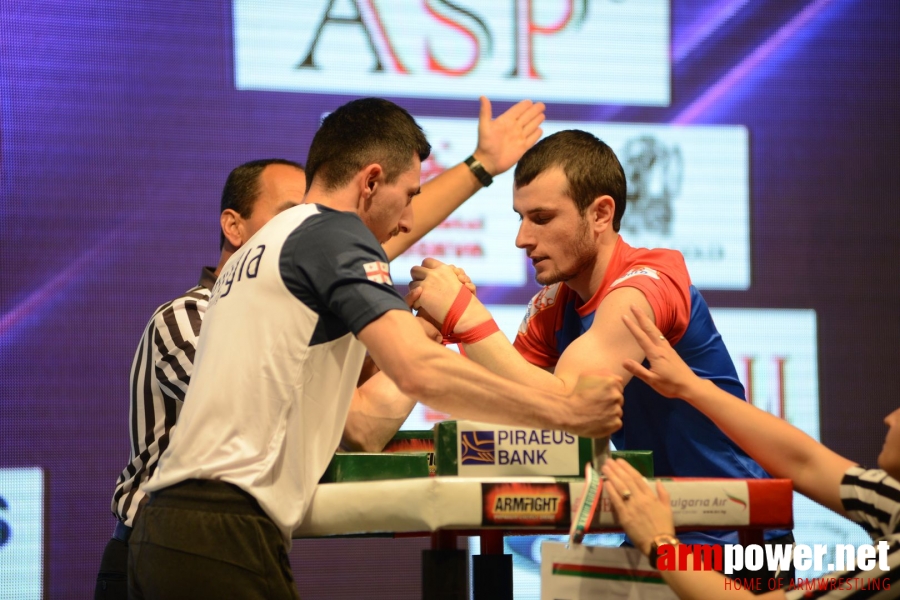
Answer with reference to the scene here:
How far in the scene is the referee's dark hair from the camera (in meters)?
3.04

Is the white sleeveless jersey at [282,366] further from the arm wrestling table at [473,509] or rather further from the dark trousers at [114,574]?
the dark trousers at [114,574]

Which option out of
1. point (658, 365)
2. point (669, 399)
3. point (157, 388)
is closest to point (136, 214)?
point (157, 388)

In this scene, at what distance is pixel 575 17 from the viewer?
4594 millimetres

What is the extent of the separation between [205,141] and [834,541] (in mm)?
3395

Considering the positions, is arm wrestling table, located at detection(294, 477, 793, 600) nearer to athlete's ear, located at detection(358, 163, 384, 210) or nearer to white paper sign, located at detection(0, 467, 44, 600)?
athlete's ear, located at detection(358, 163, 384, 210)

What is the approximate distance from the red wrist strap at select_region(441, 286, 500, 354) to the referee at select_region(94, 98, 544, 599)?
2.10ft

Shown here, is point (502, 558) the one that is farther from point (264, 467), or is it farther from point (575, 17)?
point (575, 17)

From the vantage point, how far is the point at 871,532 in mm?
1938

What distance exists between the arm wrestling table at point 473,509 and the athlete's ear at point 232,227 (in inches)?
55.0

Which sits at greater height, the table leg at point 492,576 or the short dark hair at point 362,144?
the short dark hair at point 362,144

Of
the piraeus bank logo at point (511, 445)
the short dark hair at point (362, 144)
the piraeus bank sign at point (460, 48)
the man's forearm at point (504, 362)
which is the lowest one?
the piraeus bank logo at point (511, 445)

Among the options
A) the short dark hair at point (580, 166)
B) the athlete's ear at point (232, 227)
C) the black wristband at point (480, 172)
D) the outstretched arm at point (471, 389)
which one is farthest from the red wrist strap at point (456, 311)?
the athlete's ear at point (232, 227)

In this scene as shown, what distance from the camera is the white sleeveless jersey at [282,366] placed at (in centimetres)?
174

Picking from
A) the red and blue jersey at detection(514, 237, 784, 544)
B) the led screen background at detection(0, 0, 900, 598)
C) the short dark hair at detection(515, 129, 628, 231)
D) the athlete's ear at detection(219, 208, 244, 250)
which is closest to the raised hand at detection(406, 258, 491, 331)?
the red and blue jersey at detection(514, 237, 784, 544)
